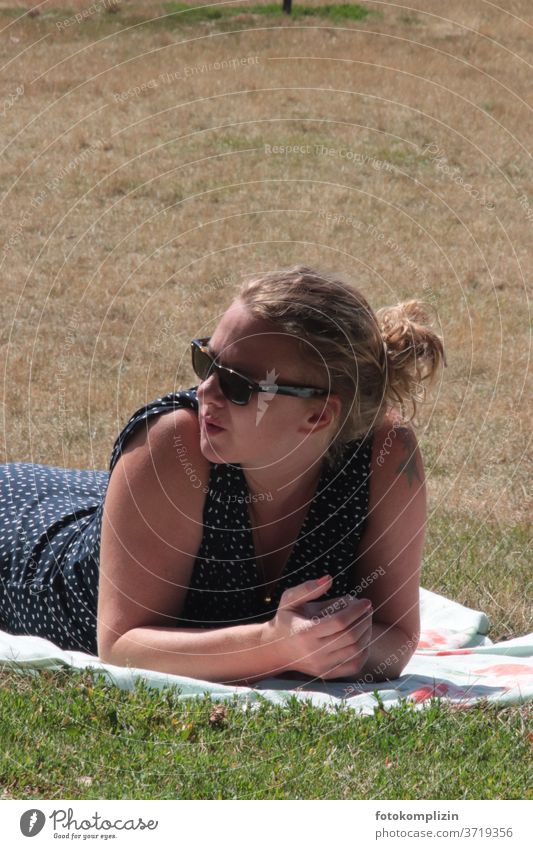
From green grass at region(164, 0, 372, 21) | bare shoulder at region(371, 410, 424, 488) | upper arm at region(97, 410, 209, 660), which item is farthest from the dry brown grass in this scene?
upper arm at region(97, 410, 209, 660)

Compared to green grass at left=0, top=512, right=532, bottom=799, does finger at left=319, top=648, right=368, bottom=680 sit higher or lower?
higher

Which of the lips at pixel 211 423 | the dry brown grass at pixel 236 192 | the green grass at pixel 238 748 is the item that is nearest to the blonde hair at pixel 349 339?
the lips at pixel 211 423

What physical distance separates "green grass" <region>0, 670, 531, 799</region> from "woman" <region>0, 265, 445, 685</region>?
15 cm

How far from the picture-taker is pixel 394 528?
3.12 m

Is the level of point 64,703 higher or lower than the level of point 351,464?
lower

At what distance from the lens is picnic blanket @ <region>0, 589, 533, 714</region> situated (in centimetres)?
295

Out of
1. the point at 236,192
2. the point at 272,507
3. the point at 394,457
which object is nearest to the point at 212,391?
the point at 272,507

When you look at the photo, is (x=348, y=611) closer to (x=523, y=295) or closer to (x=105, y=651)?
(x=105, y=651)

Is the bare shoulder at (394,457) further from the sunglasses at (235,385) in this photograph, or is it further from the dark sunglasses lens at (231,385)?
the dark sunglasses lens at (231,385)

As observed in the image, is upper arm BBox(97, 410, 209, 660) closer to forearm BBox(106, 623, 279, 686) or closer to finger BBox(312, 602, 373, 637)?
forearm BBox(106, 623, 279, 686)

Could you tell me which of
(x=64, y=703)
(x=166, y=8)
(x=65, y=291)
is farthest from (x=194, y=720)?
(x=166, y=8)

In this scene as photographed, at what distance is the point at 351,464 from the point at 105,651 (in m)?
0.83

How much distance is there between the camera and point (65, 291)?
27.2 feet

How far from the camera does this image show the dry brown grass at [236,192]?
7.11 m
